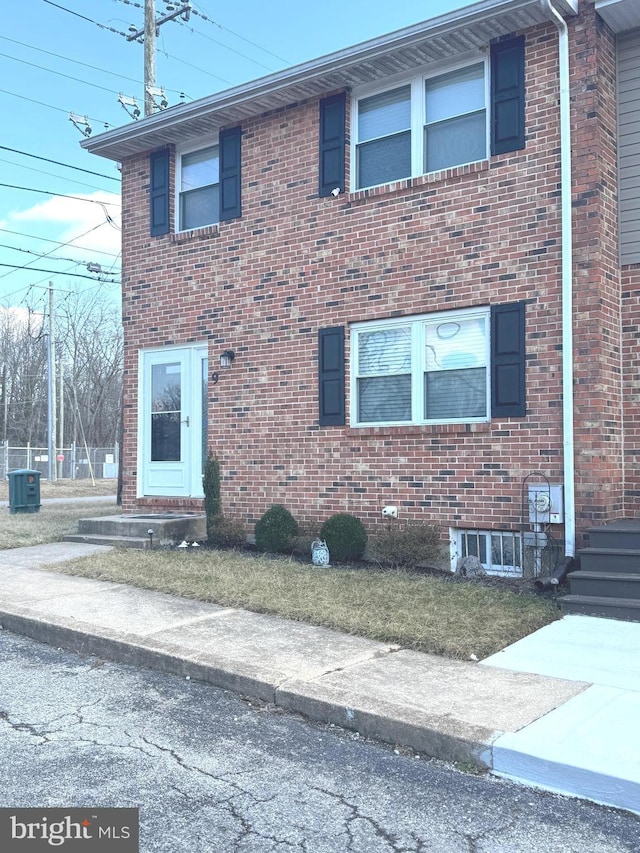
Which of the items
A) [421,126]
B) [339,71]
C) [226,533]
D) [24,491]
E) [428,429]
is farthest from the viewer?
[24,491]

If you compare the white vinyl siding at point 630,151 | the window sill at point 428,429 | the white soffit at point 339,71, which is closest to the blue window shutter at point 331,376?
the window sill at point 428,429

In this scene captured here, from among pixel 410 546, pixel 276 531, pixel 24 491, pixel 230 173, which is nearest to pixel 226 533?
pixel 276 531

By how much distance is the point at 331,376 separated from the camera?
9.41 meters

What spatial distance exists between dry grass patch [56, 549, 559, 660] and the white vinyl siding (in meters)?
3.79

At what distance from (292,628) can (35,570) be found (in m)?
3.87

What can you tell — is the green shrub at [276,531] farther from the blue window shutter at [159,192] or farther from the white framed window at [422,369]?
the blue window shutter at [159,192]

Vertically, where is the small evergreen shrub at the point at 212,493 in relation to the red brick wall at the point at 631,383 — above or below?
below

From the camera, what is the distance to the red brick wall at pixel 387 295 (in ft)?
25.5

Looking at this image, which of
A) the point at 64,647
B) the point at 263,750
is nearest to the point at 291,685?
the point at 263,750

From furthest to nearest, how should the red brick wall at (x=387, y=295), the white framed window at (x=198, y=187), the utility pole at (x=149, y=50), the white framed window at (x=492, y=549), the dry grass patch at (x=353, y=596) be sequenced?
the utility pole at (x=149, y=50), the white framed window at (x=198, y=187), the white framed window at (x=492, y=549), the red brick wall at (x=387, y=295), the dry grass patch at (x=353, y=596)

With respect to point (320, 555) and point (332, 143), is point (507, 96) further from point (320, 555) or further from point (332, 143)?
point (320, 555)

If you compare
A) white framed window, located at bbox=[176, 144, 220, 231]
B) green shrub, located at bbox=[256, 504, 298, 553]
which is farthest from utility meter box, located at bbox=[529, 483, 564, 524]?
white framed window, located at bbox=[176, 144, 220, 231]

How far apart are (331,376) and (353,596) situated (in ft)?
10.4

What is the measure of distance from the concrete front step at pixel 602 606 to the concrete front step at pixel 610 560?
331 mm
